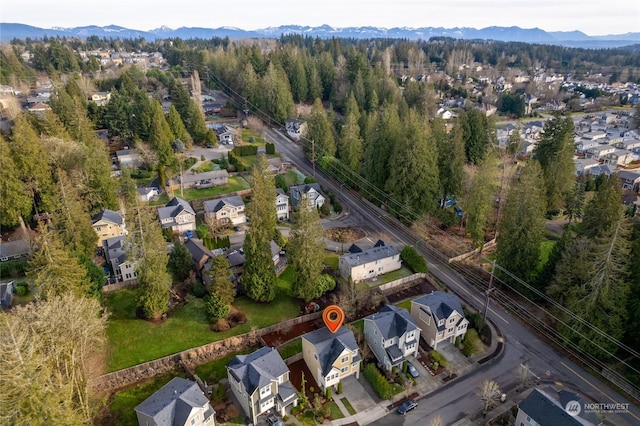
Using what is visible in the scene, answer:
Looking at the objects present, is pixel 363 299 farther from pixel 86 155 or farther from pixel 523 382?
pixel 86 155

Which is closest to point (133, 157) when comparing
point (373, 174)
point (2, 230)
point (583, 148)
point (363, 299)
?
point (2, 230)

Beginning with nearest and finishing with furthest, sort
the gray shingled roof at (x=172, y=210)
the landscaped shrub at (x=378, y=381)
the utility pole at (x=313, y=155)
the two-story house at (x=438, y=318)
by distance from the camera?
the landscaped shrub at (x=378, y=381) < the two-story house at (x=438, y=318) < the gray shingled roof at (x=172, y=210) < the utility pole at (x=313, y=155)

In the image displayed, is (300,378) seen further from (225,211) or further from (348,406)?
(225,211)

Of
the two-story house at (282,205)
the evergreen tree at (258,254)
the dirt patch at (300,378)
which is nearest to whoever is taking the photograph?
the dirt patch at (300,378)

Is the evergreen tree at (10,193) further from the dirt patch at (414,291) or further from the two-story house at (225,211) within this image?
the dirt patch at (414,291)

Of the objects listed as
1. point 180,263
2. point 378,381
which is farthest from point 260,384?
point 180,263
